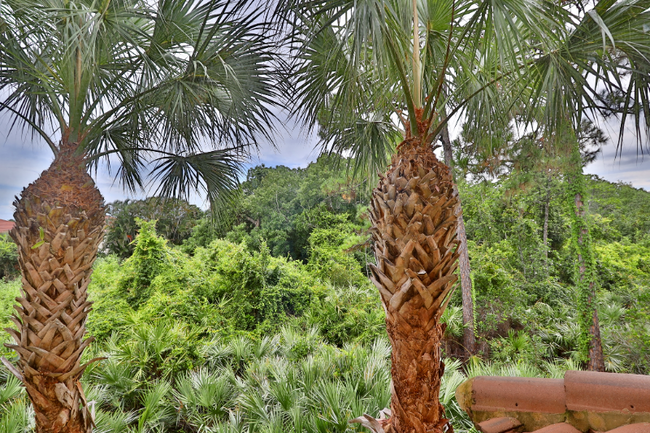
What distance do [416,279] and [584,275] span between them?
638 centimetres

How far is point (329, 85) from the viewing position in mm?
3207

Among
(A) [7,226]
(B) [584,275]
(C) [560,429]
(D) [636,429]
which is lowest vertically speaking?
(C) [560,429]

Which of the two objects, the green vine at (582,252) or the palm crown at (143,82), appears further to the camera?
the green vine at (582,252)

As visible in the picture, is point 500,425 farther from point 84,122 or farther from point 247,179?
point 84,122

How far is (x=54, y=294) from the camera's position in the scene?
2.51 metres

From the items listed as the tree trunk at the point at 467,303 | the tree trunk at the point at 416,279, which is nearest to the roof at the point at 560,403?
the tree trunk at the point at 416,279

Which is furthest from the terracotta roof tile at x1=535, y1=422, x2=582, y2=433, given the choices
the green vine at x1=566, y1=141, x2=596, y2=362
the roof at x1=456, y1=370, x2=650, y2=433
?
the green vine at x1=566, y1=141, x2=596, y2=362

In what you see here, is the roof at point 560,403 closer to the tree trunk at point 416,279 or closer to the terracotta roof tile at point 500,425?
the terracotta roof tile at point 500,425

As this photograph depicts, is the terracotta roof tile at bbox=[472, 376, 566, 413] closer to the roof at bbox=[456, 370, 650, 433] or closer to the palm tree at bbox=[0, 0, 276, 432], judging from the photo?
the roof at bbox=[456, 370, 650, 433]

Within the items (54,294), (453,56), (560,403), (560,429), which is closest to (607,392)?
(560,403)

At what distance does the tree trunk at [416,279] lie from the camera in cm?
194

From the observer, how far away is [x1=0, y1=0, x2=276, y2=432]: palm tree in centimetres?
244

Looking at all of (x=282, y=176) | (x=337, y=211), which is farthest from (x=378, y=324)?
(x=282, y=176)

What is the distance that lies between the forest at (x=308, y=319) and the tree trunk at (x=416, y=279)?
1351 millimetres
